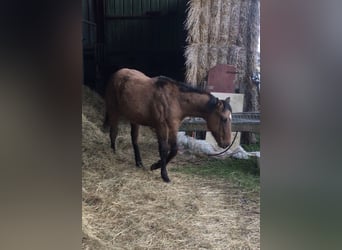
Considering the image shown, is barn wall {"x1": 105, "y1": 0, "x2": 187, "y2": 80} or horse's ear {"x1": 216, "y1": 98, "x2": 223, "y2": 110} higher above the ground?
barn wall {"x1": 105, "y1": 0, "x2": 187, "y2": 80}

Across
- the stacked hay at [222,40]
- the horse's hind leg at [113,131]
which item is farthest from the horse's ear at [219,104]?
the horse's hind leg at [113,131]

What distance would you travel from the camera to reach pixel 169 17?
7.80 feet

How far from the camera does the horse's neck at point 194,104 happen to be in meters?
2.42

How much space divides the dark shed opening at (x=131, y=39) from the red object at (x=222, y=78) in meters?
0.17

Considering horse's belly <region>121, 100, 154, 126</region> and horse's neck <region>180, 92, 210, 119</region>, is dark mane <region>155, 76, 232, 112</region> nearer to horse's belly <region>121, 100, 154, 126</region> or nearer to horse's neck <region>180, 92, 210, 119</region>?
horse's neck <region>180, 92, 210, 119</region>

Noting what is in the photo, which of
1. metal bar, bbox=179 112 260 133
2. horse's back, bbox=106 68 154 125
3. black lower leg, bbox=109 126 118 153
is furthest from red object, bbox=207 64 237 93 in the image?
black lower leg, bbox=109 126 118 153

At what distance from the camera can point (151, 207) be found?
7.79 feet

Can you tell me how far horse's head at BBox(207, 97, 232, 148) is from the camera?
2.41 metres

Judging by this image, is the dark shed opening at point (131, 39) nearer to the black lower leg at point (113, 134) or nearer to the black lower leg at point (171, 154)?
the black lower leg at point (113, 134)

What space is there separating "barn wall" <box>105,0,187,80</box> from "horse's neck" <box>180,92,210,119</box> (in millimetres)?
129
